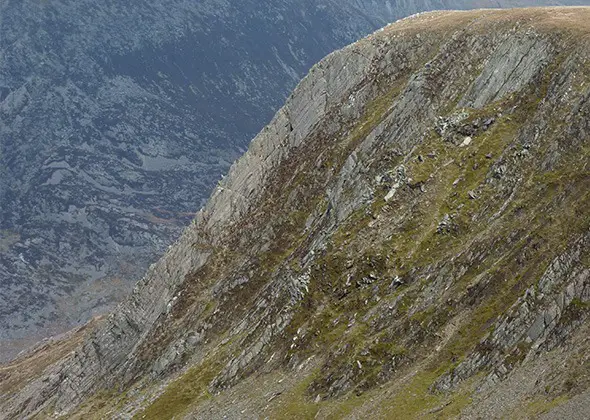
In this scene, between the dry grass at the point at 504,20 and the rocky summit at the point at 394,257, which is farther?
the dry grass at the point at 504,20

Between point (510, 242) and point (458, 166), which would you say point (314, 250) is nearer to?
point (458, 166)

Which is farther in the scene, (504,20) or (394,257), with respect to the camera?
(504,20)

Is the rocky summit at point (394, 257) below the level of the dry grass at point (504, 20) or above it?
below

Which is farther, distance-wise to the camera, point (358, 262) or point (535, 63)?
point (535, 63)

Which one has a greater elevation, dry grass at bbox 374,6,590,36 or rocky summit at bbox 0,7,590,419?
dry grass at bbox 374,6,590,36

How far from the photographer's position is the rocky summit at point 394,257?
62375 millimetres

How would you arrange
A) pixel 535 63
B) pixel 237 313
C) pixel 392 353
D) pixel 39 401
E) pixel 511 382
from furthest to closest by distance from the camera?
pixel 39 401 < pixel 237 313 < pixel 535 63 < pixel 392 353 < pixel 511 382

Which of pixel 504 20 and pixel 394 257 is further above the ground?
pixel 504 20

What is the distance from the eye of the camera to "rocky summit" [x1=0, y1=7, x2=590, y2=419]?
2456 inches

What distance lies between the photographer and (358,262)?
8538 centimetres

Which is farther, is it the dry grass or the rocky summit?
the dry grass

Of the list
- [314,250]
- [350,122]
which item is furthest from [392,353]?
[350,122]

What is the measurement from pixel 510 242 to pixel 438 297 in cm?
858

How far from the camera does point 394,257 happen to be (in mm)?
82500
